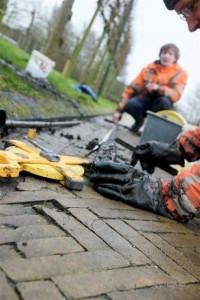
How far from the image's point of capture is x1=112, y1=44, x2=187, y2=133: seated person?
22.3 feet

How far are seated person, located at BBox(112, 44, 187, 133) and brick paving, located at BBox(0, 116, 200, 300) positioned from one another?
15.3 ft

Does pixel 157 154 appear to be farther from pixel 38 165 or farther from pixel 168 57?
pixel 168 57

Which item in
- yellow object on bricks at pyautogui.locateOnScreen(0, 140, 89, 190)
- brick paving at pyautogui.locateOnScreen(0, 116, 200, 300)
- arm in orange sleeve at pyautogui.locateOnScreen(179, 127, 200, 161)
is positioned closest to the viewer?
brick paving at pyautogui.locateOnScreen(0, 116, 200, 300)

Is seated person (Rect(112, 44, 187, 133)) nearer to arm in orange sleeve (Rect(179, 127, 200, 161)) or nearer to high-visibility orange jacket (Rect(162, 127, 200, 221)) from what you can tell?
arm in orange sleeve (Rect(179, 127, 200, 161))

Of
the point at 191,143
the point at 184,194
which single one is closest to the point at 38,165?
the point at 184,194

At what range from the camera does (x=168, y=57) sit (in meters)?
6.71

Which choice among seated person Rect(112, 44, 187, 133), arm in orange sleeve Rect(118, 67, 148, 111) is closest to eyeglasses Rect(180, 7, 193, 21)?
seated person Rect(112, 44, 187, 133)

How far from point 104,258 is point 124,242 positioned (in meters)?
0.29

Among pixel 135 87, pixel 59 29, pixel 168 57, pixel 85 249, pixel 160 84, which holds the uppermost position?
pixel 168 57

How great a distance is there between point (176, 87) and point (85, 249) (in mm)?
5820

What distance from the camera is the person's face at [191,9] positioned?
2127 mm

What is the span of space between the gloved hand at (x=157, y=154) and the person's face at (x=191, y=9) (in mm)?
1238

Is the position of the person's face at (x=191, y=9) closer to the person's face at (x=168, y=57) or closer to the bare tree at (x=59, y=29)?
the person's face at (x=168, y=57)

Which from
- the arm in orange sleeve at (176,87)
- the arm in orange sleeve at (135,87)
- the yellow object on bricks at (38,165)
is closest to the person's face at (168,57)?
the arm in orange sleeve at (176,87)
